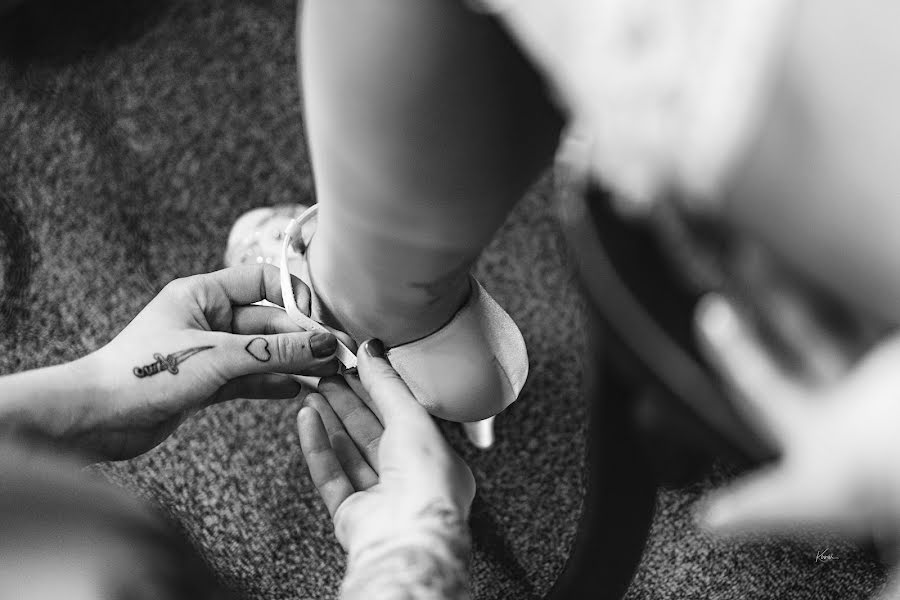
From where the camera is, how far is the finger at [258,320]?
80 centimetres

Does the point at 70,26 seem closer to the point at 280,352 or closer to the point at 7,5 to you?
the point at 7,5

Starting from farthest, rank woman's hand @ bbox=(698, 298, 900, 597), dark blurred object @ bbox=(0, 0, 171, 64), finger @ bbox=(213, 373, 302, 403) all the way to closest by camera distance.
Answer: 1. dark blurred object @ bbox=(0, 0, 171, 64)
2. finger @ bbox=(213, 373, 302, 403)
3. woman's hand @ bbox=(698, 298, 900, 597)

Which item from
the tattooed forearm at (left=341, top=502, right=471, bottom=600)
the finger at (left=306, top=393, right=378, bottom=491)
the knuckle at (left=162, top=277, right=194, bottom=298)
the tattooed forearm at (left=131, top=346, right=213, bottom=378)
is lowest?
the finger at (left=306, top=393, right=378, bottom=491)

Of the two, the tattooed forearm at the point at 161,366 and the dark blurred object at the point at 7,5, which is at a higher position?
the dark blurred object at the point at 7,5

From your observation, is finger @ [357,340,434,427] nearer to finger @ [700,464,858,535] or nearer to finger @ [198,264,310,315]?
finger @ [198,264,310,315]

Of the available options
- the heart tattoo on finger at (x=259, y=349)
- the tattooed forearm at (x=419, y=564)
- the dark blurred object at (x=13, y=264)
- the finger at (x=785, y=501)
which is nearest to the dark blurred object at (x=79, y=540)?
the tattooed forearm at (x=419, y=564)

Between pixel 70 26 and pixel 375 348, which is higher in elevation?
pixel 70 26

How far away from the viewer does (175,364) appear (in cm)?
71

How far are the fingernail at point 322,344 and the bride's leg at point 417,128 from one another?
138mm

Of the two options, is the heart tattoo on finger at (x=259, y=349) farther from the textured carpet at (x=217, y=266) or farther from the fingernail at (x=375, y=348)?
the textured carpet at (x=217, y=266)

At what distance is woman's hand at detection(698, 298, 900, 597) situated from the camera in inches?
12.3
